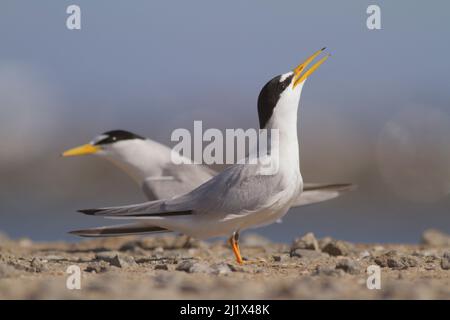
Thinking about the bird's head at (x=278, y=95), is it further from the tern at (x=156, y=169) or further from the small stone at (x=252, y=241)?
the small stone at (x=252, y=241)

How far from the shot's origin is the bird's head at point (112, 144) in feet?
29.8

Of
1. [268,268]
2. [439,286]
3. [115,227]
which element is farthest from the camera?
[115,227]

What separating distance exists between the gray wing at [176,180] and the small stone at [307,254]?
164 cm

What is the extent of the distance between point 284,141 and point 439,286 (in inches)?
74.5

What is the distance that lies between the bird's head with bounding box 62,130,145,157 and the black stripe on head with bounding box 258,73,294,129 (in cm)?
329

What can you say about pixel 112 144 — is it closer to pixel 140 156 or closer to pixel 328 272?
pixel 140 156

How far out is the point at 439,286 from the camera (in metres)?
4.53

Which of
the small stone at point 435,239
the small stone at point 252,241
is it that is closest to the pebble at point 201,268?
the small stone at point 252,241

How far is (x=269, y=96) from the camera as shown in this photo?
605cm

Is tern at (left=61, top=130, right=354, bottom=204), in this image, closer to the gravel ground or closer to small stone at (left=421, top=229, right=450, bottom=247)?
the gravel ground

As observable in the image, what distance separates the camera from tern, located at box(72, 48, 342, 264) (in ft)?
18.8

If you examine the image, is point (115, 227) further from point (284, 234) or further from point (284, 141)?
point (284, 234)
